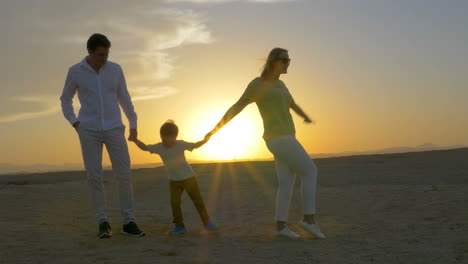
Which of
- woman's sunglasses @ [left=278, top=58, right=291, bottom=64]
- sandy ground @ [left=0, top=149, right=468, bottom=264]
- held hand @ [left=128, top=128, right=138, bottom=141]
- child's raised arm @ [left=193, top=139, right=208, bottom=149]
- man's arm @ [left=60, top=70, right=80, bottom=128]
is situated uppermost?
woman's sunglasses @ [left=278, top=58, right=291, bottom=64]

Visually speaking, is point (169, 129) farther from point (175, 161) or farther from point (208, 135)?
point (208, 135)

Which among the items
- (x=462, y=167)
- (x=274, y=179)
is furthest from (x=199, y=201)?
(x=462, y=167)

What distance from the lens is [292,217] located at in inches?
352

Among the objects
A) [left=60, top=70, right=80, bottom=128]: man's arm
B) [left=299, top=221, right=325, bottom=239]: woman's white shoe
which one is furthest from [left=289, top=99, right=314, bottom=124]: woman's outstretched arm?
[left=60, top=70, right=80, bottom=128]: man's arm

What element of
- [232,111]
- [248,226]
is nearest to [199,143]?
[232,111]

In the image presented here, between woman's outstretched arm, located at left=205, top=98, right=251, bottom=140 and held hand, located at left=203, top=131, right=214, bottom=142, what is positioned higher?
woman's outstretched arm, located at left=205, top=98, right=251, bottom=140

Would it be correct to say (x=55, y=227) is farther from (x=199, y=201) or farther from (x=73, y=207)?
(x=73, y=207)

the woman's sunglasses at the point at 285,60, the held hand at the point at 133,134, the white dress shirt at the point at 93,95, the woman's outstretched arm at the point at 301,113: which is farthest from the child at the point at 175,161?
the woman's sunglasses at the point at 285,60

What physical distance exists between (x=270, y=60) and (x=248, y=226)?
8.66 ft

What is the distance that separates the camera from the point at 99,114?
6.14 metres

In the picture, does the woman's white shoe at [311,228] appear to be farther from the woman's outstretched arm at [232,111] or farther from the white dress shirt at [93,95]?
the white dress shirt at [93,95]

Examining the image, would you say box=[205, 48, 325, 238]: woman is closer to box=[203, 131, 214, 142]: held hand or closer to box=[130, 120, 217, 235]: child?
box=[203, 131, 214, 142]: held hand

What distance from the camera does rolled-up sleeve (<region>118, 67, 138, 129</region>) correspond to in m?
6.43

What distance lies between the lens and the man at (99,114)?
614 centimetres
